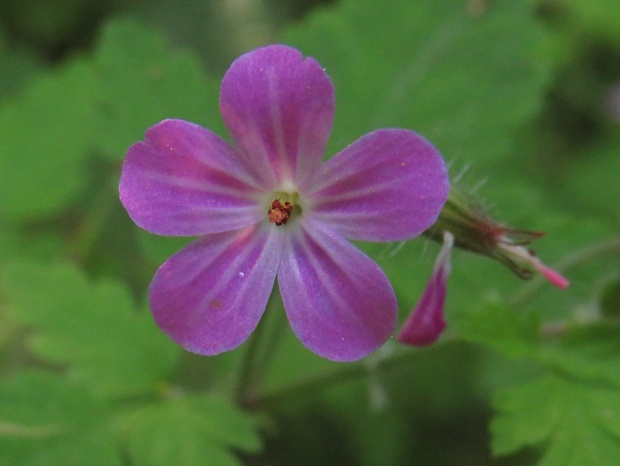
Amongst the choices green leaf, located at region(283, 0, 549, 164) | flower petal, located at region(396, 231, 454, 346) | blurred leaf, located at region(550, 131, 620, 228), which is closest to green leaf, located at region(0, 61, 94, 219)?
green leaf, located at region(283, 0, 549, 164)

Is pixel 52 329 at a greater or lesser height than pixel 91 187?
greater

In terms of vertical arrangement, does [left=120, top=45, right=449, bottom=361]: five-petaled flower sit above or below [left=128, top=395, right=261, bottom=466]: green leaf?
above

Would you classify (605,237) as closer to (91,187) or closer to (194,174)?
(194,174)

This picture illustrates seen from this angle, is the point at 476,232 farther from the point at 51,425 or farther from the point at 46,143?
the point at 46,143

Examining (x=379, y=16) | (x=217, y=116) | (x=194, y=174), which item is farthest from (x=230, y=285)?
(x=379, y=16)

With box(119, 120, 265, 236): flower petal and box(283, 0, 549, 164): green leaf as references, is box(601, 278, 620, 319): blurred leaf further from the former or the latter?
box(119, 120, 265, 236): flower petal

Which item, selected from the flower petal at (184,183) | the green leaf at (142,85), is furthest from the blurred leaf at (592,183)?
the flower petal at (184,183)
